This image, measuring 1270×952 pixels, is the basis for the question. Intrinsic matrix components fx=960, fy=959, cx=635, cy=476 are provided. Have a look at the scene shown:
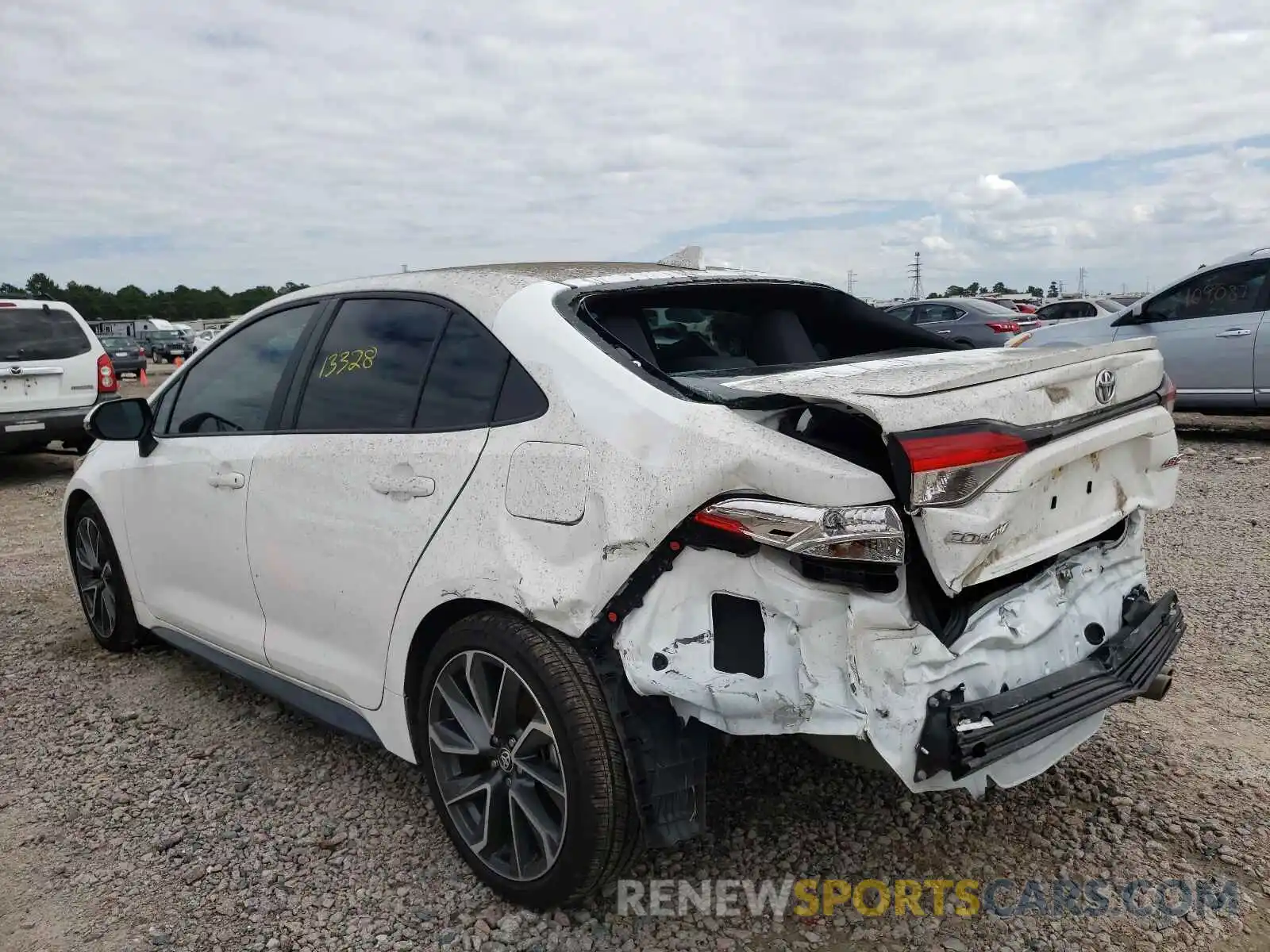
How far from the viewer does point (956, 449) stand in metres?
2.00

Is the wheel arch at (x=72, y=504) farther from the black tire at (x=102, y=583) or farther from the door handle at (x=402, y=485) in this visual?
the door handle at (x=402, y=485)

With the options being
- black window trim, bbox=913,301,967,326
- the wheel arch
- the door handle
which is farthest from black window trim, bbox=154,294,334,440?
black window trim, bbox=913,301,967,326

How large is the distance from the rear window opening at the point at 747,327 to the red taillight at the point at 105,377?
8202 mm

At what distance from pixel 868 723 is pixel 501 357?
1310 millimetres

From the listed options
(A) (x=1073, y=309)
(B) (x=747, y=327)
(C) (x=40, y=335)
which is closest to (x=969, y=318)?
(A) (x=1073, y=309)

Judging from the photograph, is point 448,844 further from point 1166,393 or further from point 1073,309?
point 1073,309

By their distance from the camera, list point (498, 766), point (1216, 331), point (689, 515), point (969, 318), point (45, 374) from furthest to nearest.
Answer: point (969, 318)
point (45, 374)
point (1216, 331)
point (498, 766)
point (689, 515)

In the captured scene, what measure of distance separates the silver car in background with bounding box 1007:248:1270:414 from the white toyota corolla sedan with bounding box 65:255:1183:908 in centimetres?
644

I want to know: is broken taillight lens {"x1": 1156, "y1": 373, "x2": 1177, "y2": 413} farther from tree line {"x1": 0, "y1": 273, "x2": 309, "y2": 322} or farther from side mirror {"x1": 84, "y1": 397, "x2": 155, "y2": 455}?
tree line {"x1": 0, "y1": 273, "x2": 309, "y2": 322}

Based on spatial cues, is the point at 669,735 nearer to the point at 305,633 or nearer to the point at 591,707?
the point at 591,707

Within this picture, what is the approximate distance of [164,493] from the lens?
3695 millimetres

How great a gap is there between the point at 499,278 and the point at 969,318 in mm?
15392

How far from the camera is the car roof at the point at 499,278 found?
8.96ft

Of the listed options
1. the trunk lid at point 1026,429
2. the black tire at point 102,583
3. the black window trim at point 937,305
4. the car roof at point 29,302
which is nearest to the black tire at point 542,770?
the trunk lid at point 1026,429
